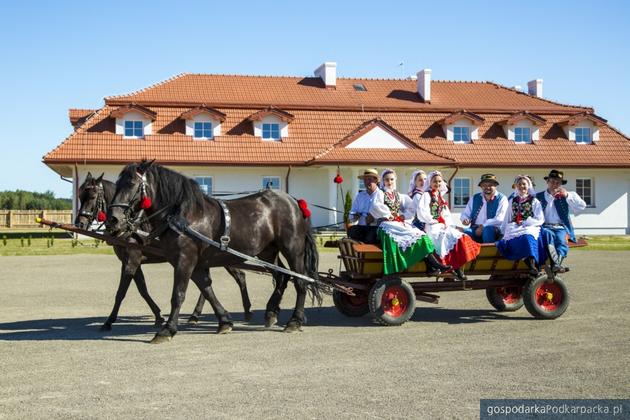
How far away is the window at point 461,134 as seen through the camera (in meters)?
31.1

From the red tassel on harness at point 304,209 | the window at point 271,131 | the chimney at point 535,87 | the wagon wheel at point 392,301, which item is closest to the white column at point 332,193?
the window at point 271,131

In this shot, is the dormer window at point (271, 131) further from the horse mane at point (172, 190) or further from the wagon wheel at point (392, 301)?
the horse mane at point (172, 190)

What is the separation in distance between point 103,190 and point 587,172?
26347 mm

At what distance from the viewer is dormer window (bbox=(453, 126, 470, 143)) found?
31.1 m

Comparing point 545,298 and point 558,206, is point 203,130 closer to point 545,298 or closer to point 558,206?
point 558,206

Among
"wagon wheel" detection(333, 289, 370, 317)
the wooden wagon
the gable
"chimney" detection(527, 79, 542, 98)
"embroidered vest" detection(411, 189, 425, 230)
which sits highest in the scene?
"chimney" detection(527, 79, 542, 98)

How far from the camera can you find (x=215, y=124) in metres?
29.1

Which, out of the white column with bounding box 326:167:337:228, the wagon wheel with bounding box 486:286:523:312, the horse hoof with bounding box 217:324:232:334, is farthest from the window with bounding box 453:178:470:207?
the horse hoof with bounding box 217:324:232:334

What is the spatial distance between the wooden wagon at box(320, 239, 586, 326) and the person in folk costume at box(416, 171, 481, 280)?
209 mm

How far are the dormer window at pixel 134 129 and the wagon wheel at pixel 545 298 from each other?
71.8ft

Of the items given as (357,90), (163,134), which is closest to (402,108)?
(357,90)

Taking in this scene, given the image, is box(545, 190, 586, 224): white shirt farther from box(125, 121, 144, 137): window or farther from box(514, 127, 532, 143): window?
box(514, 127, 532, 143): window

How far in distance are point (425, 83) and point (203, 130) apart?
33.5 ft

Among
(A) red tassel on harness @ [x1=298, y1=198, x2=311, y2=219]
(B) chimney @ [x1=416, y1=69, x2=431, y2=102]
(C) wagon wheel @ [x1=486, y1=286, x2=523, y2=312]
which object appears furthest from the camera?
(B) chimney @ [x1=416, y1=69, x2=431, y2=102]
